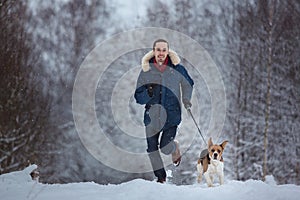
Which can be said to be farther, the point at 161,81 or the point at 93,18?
the point at 93,18

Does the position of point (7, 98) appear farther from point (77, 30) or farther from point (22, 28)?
point (77, 30)

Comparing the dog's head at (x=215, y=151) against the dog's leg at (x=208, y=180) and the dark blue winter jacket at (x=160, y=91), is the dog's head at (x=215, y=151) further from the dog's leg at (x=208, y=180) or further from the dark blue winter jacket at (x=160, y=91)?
the dark blue winter jacket at (x=160, y=91)

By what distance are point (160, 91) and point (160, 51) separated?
1.62 feet

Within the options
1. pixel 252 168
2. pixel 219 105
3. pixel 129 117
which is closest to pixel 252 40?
pixel 219 105

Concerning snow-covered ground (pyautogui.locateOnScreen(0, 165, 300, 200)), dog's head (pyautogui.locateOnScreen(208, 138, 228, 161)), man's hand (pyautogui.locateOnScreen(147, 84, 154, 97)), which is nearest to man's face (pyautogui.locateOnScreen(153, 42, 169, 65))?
man's hand (pyautogui.locateOnScreen(147, 84, 154, 97))

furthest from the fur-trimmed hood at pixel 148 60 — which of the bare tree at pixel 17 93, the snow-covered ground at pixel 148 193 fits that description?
the bare tree at pixel 17 93

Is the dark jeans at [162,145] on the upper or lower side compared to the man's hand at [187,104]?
lower

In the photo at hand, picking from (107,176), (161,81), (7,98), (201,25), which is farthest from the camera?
(107,176)

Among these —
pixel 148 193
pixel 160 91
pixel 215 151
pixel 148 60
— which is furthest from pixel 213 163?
pixel 148 193

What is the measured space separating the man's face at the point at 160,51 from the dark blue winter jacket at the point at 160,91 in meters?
0.09

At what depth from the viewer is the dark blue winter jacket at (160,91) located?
5.46 meters

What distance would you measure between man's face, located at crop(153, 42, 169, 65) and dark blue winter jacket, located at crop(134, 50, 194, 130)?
91 mm

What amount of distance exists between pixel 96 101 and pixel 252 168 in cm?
852

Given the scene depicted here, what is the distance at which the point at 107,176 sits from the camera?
2056cm
